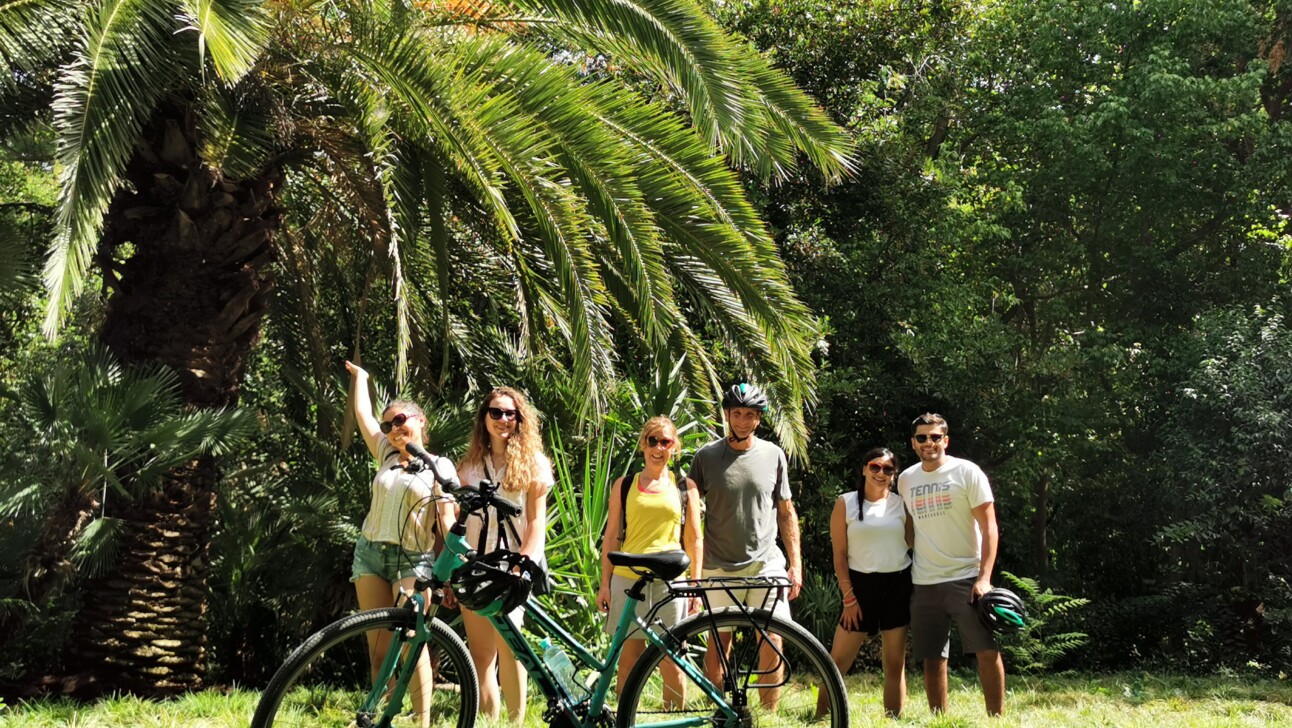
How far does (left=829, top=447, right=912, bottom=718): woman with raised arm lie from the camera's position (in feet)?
19.1

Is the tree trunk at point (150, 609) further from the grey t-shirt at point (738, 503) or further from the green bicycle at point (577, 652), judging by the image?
the green bicycle at point (577, 652)

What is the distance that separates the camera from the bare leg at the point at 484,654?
487 cm

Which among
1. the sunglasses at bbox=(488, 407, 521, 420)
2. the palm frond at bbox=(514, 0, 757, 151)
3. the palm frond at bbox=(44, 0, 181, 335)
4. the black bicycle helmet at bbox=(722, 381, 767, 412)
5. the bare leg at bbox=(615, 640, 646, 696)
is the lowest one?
the bare leg at bbox=(615, 640, 646, 696)

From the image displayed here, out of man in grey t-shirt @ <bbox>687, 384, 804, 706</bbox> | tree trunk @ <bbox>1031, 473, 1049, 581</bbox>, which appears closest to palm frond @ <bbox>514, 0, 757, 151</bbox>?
man in grey t-shirt @ <bbox>687, 384, 804, 706</bbox>

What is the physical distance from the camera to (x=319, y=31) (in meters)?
7.15

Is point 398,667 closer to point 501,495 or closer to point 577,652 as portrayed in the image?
point 577,652

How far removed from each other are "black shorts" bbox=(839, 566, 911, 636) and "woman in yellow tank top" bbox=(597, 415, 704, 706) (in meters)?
0.93

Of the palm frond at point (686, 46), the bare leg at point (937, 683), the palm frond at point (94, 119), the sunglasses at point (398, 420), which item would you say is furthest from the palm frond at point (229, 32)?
the bare leg at point (937, 683)

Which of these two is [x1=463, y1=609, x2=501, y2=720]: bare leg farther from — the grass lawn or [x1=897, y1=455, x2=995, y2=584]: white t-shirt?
[x1=897, y1=455, x2=995, y2=584]: white t-shirt

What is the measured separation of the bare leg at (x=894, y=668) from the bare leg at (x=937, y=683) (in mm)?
122

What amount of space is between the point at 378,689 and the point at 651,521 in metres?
1.66

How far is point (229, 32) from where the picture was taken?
17.8 feet

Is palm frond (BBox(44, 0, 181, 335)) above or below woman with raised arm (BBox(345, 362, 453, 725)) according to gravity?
above

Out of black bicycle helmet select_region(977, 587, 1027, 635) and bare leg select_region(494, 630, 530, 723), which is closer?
bare leg select_region(494, 630, 530, 723)
